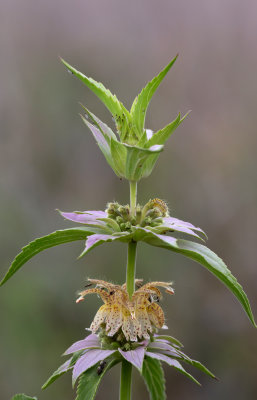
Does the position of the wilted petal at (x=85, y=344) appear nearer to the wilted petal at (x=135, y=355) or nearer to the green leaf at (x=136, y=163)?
the wilted petal at (x=135, y=355)

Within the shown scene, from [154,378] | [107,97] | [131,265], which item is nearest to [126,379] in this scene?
[154,378]

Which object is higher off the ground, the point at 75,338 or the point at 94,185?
the point at 94,185

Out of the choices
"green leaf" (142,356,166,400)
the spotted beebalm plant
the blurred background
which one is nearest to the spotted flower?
the spotted beebalm plant

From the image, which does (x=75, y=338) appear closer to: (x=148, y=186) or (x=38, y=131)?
(x=148, y=186)

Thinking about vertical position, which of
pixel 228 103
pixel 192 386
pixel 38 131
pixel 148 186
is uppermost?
pixel 228 103

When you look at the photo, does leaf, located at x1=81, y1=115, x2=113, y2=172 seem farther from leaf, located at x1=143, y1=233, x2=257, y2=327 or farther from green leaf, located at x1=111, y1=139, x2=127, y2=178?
leaf, located at x1=143, y1=233, x2=257, y2=327

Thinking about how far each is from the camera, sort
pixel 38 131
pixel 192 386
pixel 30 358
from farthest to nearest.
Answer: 1. pixel 38 131
2. pixel 192 386
3. pixel 30 358

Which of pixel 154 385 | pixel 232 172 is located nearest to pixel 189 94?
pixel 232 172
